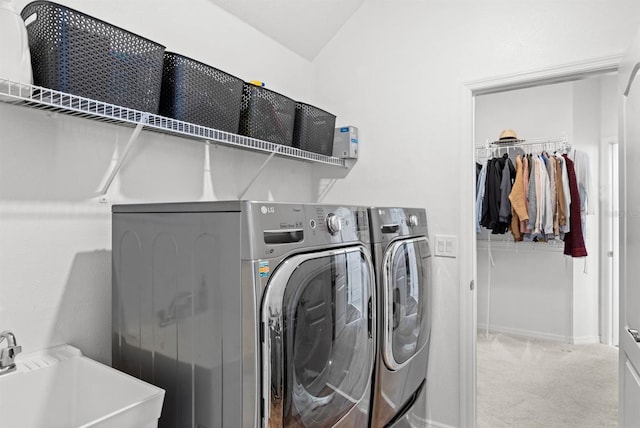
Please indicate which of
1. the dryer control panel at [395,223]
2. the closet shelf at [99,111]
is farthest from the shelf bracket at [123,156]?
the dryer control panel at [395,223]

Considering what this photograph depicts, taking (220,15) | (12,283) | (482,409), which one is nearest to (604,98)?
(482,409)

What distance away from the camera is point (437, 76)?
2375mm

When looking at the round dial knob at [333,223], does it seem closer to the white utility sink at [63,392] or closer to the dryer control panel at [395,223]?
the dryer control panel at [395,223]

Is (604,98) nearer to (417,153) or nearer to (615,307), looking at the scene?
(615,307)

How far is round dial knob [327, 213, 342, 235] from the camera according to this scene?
4.70 ft

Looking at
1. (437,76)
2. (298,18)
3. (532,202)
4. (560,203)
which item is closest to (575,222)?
(560,203)

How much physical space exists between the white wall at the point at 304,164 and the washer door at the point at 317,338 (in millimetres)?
874

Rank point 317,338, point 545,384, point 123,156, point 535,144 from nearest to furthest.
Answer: point 317,338
point 123,156
point 545,384
point 535,144

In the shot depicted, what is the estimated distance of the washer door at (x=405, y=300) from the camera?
5.94 ft

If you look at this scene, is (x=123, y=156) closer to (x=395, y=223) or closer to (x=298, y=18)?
(x=395, y=223)

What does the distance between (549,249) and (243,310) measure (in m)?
3.95

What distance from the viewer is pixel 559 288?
4.03 meters

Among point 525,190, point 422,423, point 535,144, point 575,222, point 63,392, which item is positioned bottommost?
point 422,423

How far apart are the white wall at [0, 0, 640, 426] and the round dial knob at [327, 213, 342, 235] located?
34.1 inches
